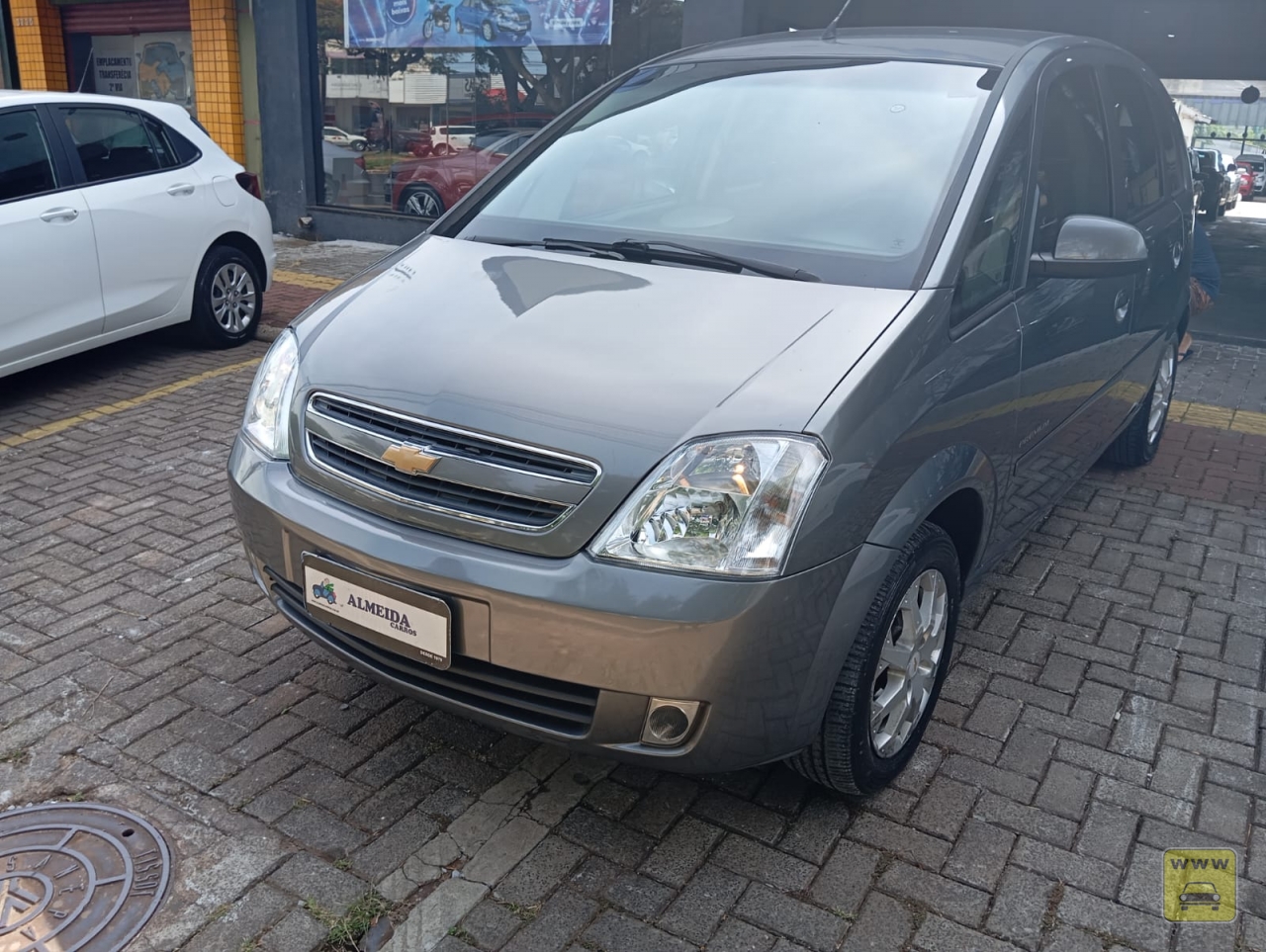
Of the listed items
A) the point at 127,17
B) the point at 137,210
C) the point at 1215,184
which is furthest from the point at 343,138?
the point at 1215,184

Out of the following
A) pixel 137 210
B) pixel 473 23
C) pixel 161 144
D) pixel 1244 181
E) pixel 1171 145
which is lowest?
pixel 1244 181

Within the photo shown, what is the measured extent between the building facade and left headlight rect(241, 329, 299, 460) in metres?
10.2

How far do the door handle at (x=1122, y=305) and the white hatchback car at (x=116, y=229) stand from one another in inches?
196

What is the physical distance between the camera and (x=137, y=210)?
6.20 metres

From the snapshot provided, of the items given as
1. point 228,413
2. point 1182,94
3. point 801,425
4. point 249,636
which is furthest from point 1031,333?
point 1182,94

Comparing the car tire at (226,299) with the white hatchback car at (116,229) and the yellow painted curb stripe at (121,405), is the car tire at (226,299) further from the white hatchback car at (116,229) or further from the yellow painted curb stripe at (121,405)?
the yellow painted curb stripe at (121,405)

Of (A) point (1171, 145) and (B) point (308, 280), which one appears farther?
(B) point (308, 280)

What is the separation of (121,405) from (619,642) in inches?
181

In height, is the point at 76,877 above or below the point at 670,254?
below

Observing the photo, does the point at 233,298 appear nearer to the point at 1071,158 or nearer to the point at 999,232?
the point at 1071,158

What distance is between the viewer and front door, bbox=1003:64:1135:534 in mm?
3258

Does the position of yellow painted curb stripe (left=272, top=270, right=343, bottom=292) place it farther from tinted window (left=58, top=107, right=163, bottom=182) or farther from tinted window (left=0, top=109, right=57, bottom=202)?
tinted window (left=0, top=109, right=57, bottom=202)

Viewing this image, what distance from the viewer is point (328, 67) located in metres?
11.2

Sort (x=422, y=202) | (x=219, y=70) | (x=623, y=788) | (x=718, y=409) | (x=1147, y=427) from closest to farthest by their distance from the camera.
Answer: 1. (x=718, y=409)
2. (x=623, y=788)
3. (x=1147, y=427)
4. (x=422, y=202)
5. (x=219, y=70)
